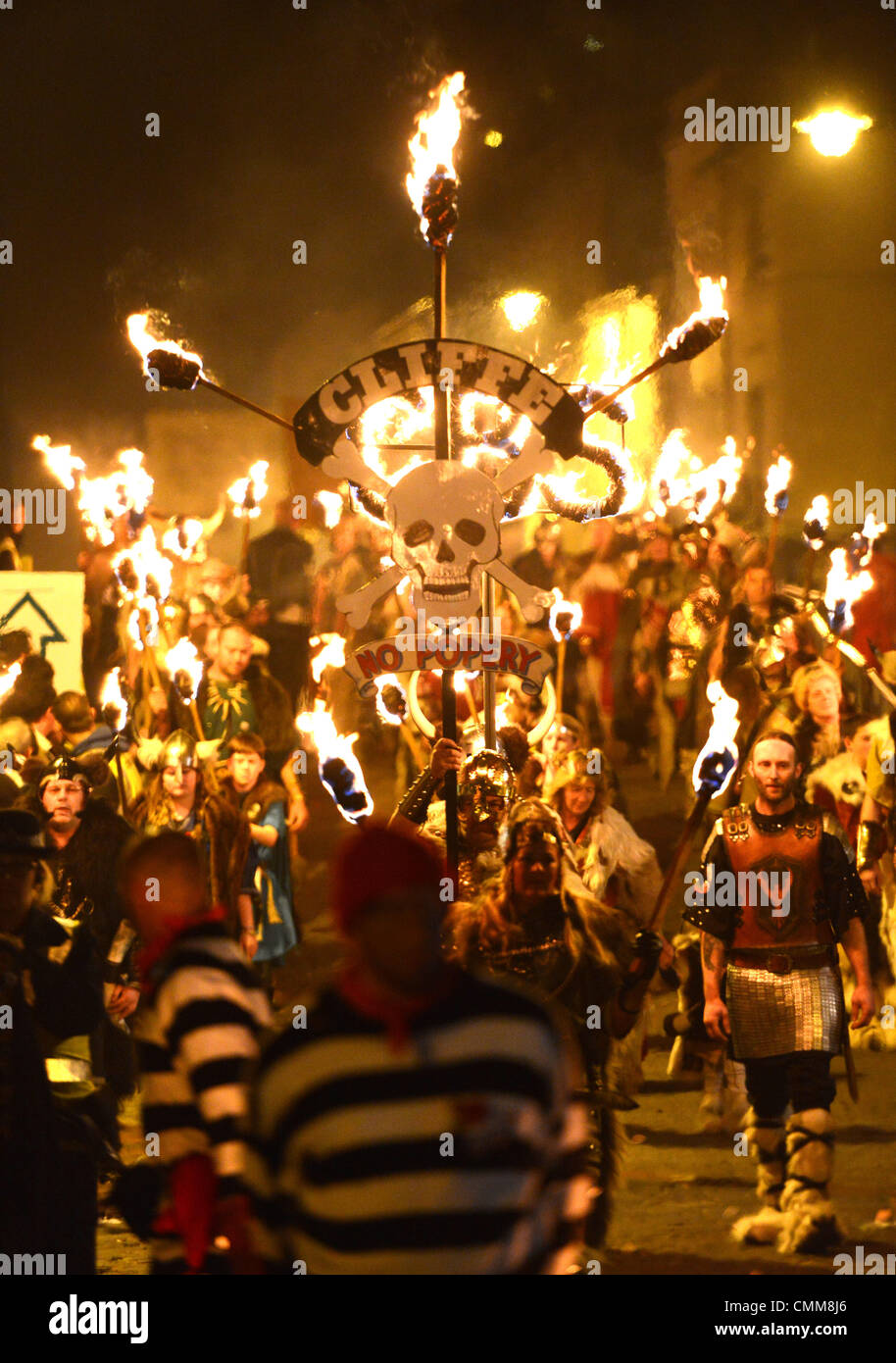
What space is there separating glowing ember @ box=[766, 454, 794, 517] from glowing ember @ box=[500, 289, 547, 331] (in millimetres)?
1963

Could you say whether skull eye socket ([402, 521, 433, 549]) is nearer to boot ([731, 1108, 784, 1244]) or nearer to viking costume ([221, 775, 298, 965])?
boot ([731, 1108, 784, 1244])

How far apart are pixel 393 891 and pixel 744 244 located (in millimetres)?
9100

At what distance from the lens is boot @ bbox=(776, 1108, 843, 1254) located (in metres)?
5.46

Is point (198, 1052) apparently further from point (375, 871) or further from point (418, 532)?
point (418, 532)

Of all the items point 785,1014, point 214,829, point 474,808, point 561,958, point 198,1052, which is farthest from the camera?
point 214,829

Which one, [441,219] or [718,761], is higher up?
[441,219]

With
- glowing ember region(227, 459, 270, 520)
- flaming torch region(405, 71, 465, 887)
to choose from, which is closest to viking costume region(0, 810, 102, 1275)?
flaming torch region(405, 71, 465, 887)

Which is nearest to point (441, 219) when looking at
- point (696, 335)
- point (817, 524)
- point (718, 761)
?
point (696, 335)

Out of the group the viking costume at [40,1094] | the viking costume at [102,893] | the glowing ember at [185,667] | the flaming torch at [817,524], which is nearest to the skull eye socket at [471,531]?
the viking costume at [102,893]

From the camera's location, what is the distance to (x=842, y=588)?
10.4 m

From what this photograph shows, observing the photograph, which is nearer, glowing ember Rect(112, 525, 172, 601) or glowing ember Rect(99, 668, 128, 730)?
glowing ember Rect(99, 668, 128, 730)

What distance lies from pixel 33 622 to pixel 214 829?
1.85 meters

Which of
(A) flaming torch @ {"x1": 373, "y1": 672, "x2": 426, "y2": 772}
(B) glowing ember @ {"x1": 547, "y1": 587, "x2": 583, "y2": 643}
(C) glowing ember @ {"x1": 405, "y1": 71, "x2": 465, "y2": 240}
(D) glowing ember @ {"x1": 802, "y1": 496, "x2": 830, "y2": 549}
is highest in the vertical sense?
(C) glowing ember @ {"x1": 405, "y1": 71, "x2": 465, "y2": 240}

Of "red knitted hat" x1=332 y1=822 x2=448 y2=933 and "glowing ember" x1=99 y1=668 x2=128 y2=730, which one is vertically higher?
"glowing ember" x1=99 y1=668 x2=128 y2=730
